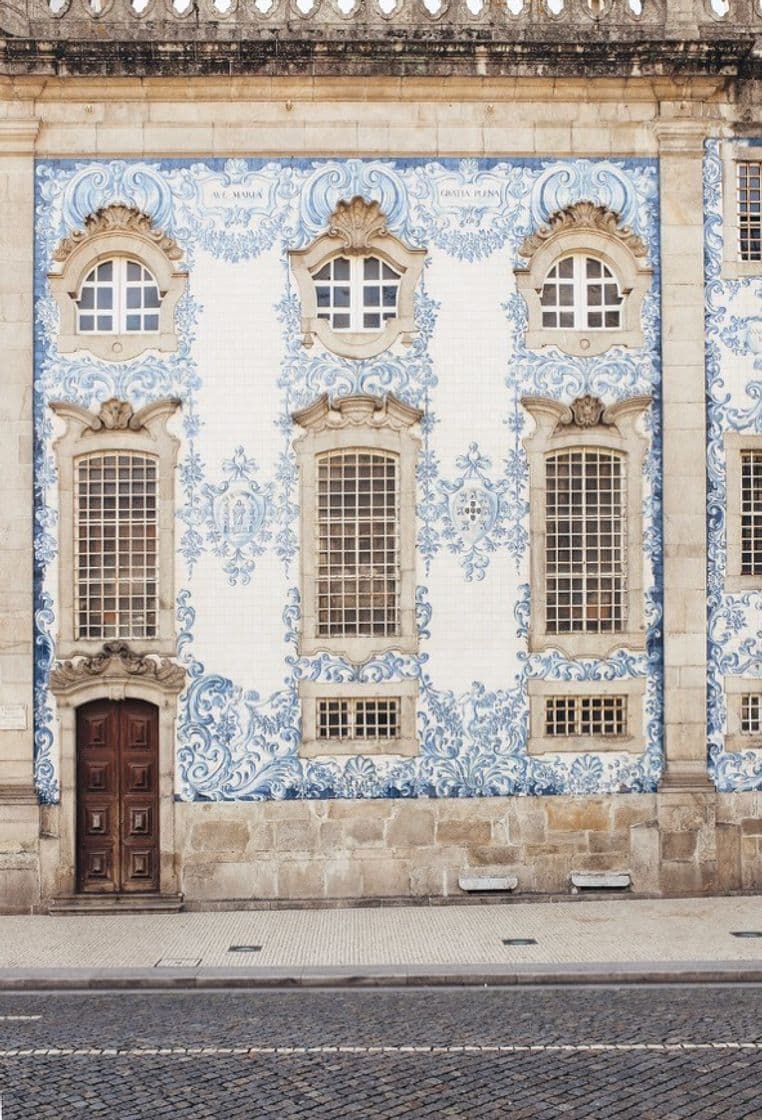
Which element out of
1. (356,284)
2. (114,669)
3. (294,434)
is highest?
(356,284)

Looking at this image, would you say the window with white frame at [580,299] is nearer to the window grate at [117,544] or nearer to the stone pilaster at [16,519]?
the window grate at [117,544]

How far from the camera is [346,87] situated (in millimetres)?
15906

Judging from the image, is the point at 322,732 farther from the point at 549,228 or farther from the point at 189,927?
the point at 549,228

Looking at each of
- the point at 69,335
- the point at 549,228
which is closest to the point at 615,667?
the point at 549,228

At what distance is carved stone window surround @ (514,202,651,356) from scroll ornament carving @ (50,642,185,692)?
5.79m

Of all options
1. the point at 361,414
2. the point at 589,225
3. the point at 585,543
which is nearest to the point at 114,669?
the point at 361,414

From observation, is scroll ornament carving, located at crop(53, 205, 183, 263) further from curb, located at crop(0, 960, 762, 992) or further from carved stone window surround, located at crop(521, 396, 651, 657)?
A: curb, located at crop(0, 960, 762, 992)

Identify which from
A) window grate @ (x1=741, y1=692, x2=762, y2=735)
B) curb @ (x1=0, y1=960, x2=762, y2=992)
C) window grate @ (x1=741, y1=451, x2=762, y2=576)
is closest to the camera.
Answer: curb @ (x1=0, y1=960, x2=762, y2=992)

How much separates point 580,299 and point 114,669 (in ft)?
23.3

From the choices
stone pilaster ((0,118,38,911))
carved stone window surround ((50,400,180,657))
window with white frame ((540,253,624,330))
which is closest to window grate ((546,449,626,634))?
window with white frame ((540,253,624,330))

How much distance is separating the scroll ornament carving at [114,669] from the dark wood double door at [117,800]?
362 millimetres

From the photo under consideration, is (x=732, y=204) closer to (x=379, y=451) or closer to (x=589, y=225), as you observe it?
(x=589, y=225)

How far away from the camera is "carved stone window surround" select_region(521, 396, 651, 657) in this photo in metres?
15.9

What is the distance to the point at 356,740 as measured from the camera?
15.7 meters
